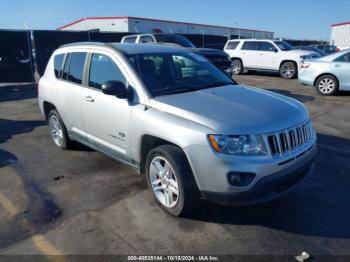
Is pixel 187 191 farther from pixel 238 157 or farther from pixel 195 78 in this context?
pixel 195 78

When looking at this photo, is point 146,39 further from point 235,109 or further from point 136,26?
point 136,26

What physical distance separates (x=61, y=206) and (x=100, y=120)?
3.90ft

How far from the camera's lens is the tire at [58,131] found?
5453mm

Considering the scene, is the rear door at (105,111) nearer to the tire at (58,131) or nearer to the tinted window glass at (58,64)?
the tire at (58,131)

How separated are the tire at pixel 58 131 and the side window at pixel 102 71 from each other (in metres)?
1.37

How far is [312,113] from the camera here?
8234 millimetres

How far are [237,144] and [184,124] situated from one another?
1.81 feet

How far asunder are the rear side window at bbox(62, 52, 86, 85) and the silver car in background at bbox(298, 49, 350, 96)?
827 cm

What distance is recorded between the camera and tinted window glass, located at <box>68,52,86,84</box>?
472cm

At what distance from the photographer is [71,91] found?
485cm

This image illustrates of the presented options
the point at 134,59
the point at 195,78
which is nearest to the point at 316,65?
the point at 195,78

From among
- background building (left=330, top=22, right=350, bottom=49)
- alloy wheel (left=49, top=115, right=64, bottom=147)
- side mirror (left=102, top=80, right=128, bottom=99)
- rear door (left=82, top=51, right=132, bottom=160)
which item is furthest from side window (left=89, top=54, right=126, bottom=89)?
background building (left=330, top=22, right=350, bottom=49)

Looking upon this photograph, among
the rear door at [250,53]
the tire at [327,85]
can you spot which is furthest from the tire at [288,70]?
the tire at [327,85]

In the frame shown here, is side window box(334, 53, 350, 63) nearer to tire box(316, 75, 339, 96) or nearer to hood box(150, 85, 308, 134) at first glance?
tire box(316, 75, 339, 96)
